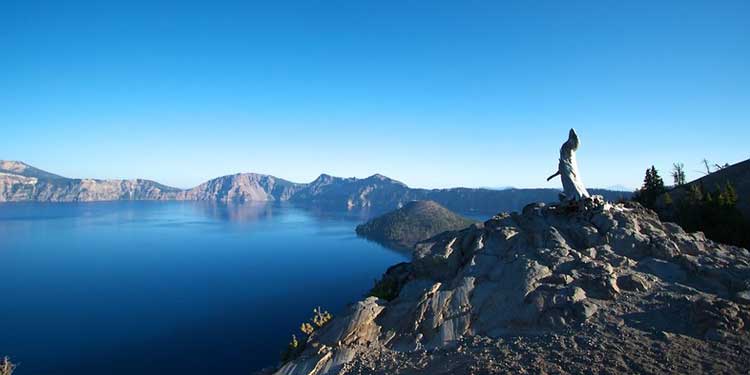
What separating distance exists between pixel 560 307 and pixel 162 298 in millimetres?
84393

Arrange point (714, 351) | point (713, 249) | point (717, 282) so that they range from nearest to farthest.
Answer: point (714, 351)
point (717, 282)
point (713, 249)

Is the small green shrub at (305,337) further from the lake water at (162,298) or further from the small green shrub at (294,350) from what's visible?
the lake water at (162,298)

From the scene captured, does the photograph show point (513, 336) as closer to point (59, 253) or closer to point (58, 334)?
point (58, 334)


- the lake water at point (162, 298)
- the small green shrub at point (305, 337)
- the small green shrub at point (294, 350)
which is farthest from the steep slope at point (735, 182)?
the lake water at point (162, 298)

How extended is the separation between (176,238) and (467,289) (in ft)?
577

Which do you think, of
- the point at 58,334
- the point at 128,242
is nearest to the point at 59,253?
the point at 128,242

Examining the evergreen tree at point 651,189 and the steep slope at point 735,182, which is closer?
the steep slope at point 735,182

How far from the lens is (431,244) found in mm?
28453

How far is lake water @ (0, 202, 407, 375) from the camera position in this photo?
172ft

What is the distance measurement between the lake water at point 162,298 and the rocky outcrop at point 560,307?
119ft

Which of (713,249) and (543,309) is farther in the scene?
(713,249)

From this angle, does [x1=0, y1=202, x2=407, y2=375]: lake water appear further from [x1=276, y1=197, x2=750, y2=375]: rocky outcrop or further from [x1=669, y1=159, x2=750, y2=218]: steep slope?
[x1=669, y1=159, x2=750, y2=218]: steep slope

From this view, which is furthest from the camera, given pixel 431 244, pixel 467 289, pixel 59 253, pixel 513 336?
pixel 59 253

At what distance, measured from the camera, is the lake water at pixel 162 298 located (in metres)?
52.6
